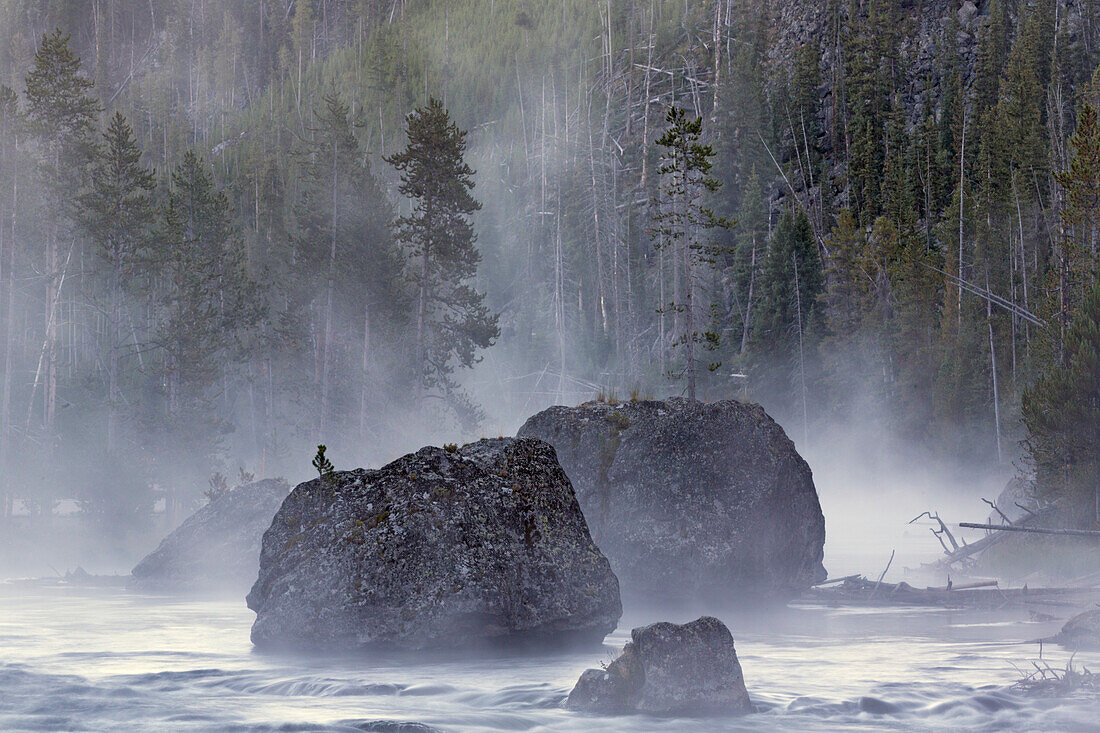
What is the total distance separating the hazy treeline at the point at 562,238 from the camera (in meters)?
44.9

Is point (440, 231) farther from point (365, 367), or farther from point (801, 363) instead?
point (801, 363)

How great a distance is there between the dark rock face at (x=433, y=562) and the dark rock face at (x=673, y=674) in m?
3.40

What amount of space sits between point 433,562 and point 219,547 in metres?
14.8

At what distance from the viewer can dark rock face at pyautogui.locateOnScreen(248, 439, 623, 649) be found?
51.9ft

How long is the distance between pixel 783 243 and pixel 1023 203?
47.9ft

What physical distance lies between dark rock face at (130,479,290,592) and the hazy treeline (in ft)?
37.1

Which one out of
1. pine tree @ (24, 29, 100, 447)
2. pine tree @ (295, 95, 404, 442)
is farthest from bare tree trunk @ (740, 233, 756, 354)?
pine tree @ (24, 29, 100, 447)

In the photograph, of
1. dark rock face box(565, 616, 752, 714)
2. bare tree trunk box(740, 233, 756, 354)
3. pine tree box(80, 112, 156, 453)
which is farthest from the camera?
bare tree trunk box(740, 233, 756, 354)

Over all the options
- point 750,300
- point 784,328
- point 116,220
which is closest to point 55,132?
point 116,220

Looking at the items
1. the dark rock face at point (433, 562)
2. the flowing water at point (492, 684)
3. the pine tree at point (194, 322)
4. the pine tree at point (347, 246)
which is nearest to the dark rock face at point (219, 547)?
the flowing water at point (492, 684)

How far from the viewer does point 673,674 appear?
12.7 metres

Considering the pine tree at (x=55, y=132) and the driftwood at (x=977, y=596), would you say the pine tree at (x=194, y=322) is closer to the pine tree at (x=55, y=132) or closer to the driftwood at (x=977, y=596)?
the pine tree at (x=55, y=132)

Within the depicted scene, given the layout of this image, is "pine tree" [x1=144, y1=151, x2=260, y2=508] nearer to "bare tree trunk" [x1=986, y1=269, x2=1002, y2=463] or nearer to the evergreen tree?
the evergreen tree

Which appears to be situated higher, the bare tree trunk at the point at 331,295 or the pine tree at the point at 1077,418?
the bare tree trunk at the point at 331,295
